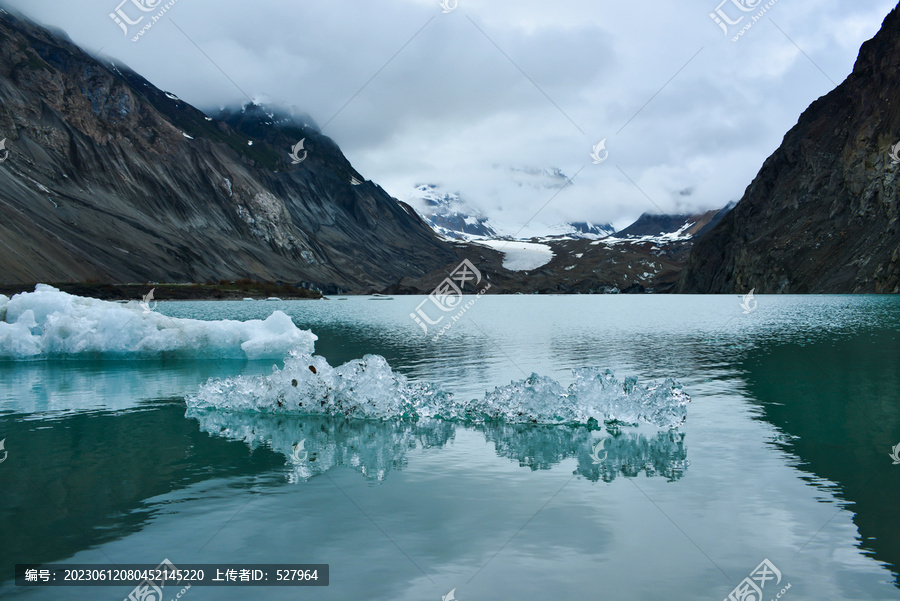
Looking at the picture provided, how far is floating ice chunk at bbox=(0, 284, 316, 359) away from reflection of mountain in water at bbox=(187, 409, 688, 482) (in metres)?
12.7

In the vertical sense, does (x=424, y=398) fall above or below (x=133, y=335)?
below

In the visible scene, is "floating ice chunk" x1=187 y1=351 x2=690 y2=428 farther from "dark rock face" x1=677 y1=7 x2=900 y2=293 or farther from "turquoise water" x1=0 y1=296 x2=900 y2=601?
"dark rock face" x1=677 y1=7 x2=900 y2=293

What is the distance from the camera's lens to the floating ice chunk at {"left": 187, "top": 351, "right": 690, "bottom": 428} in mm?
16688

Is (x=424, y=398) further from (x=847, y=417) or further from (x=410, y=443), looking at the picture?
(x=847, y=417)

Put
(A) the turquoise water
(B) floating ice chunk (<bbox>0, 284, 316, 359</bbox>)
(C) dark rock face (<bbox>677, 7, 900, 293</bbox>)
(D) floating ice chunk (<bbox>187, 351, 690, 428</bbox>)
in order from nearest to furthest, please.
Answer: (A) the turquoise water, (D) floating ice chunk (<bbox>187, 351, 690, 428</bbox>), (B) floating ice chunk (<bbox>0, 284, 316, 359</bbox>), (C) dark rock face (<bbox>677, 7, 900, 293</bbox>)

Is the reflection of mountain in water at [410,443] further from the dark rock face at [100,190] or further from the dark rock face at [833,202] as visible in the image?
the dark rock face at [833,202]

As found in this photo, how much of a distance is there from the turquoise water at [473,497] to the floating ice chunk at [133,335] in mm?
9164

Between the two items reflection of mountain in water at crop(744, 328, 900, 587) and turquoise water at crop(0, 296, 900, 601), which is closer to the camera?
turquoise water at crop(0, 296, 900, 601)

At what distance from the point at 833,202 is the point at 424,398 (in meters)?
130

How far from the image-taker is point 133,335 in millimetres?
31797

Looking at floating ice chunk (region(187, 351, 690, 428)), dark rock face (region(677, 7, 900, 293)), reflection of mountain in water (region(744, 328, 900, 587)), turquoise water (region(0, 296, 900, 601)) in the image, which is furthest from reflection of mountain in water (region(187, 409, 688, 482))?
dark rock face (region(677, 7, 900, 293))

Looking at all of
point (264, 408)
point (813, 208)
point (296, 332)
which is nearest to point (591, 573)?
point (264, 408)

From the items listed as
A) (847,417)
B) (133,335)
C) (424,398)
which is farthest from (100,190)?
(847,417)

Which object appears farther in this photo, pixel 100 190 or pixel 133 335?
pixel 100 190
